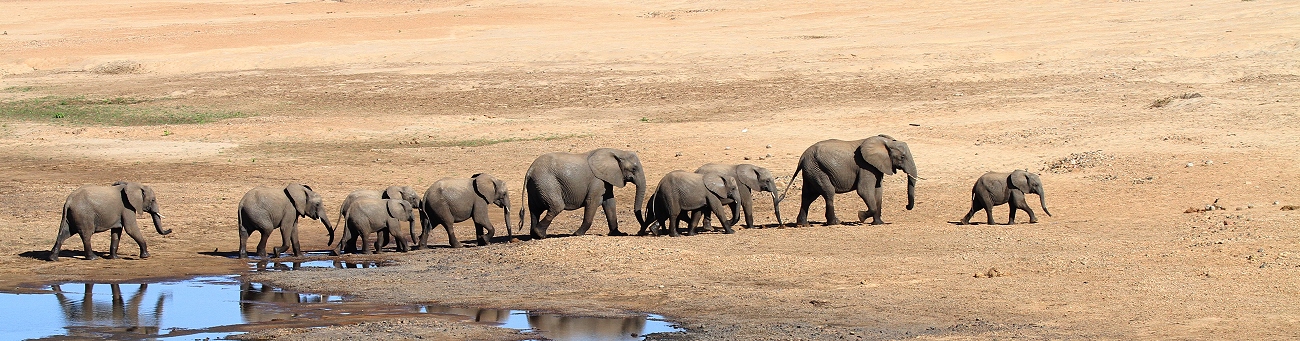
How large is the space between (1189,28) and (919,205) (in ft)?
66.3

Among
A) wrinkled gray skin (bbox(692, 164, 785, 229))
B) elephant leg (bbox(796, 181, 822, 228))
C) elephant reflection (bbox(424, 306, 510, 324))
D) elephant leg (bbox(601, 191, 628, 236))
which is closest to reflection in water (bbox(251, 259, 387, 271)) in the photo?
elephant leg (bbox(601, 191, 628, 236))

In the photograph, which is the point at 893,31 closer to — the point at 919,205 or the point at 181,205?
the point at 919,205

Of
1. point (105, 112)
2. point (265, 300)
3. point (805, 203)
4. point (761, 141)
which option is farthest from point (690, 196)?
point (105, 112)

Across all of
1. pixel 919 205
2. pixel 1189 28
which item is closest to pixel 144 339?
pixel 919 205

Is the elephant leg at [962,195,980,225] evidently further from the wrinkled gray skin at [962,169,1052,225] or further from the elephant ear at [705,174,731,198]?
the elephant ear at [705,174,731,198]

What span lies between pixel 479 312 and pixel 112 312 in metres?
3.09

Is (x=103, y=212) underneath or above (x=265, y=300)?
above

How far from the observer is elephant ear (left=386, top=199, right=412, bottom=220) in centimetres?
1803

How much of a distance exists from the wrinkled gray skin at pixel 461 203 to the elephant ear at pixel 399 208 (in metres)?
0.35

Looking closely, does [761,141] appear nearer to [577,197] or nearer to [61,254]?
[577,197]

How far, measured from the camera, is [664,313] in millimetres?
13094

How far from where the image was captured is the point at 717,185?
18.5 m

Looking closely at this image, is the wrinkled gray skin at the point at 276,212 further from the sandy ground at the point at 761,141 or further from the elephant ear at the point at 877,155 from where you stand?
the elephant ear at the point at 877,155

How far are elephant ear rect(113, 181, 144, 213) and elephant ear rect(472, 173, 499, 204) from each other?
12.0 ft
